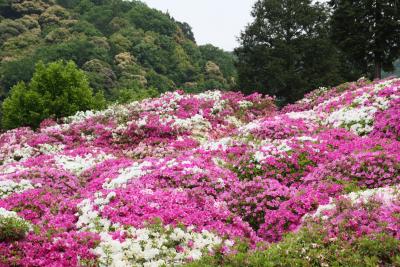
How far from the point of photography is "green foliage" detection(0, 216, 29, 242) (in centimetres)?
962

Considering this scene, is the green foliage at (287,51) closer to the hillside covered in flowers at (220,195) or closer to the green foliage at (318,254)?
the hillside covered in flowers at (220,195)

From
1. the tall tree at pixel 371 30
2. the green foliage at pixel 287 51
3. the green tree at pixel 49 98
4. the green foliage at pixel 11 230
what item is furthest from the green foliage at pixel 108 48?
the green foliage at pixel 11 230

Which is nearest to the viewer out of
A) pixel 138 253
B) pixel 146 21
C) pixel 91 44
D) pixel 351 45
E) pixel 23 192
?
pixel 138 253

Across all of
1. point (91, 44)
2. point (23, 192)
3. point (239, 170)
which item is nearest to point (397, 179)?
point (239, 170)

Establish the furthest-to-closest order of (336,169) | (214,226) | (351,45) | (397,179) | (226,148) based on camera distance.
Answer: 1. (351,45)
2. (226,148)
3. (336,169)
4. (397,179)
5. (214,226)

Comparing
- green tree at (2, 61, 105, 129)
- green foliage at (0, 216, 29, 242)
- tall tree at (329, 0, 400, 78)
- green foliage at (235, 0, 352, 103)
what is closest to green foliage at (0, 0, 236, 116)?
green foliage at (235, 0, 352, 103)

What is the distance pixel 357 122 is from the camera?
689 inches

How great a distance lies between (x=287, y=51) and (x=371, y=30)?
36.6 feet

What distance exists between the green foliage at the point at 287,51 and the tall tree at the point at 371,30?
688 cm

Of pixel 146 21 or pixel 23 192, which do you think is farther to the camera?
pixel 146 21

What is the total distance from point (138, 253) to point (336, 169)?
21.5 feet

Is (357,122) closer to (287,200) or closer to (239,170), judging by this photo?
(239,170)

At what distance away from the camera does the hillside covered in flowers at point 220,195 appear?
8.80 metres

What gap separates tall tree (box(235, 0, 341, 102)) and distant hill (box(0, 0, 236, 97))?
38.2 metres
